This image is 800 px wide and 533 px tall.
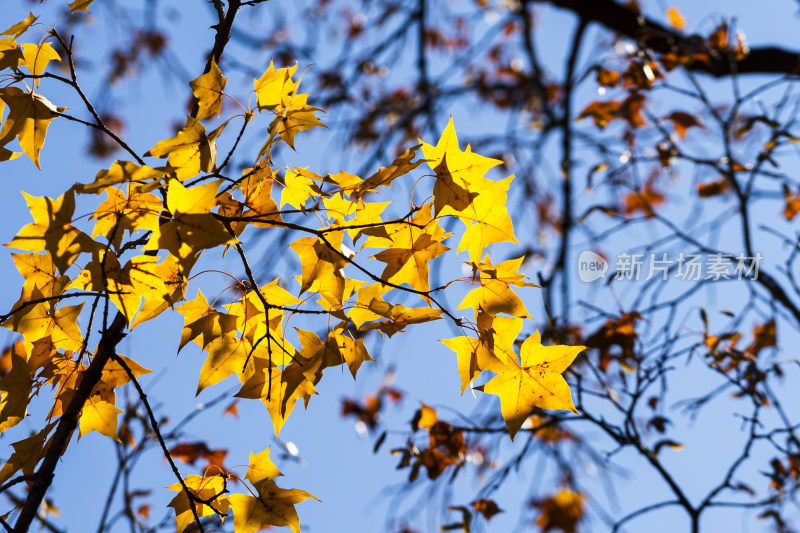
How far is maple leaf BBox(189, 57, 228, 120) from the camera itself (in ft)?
2.56

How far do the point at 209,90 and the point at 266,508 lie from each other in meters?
0.55

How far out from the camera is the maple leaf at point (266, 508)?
2.81ft

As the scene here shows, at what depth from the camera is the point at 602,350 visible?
2057 millimetres

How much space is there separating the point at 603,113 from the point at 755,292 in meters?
0.77

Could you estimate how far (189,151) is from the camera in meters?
0.75

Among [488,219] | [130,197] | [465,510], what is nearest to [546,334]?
[465,510]

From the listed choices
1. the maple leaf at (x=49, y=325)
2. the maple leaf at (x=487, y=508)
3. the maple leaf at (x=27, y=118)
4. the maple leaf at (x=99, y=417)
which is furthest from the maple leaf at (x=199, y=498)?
the maple leaf at (x=487, y=508)

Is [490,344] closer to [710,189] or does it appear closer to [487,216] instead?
[487,216]

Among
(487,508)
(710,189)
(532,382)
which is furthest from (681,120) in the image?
(532,382)

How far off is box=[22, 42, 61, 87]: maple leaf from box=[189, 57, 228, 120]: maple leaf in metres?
0.22

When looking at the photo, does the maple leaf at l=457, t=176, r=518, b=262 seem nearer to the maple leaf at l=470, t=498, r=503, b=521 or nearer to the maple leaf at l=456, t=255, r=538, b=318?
the maple leaf at l=456, t=255, r=538, b=318

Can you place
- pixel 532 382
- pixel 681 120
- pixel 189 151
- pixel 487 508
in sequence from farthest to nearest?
pixel 681 120 < pixel 487 508 < pixel 532 382 < pixel 189 151

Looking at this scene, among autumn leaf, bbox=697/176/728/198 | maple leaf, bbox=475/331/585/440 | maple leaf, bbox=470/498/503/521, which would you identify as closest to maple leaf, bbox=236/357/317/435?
maple leaf, bbox=475/331/585/440

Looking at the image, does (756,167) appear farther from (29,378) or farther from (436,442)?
(29,378)
